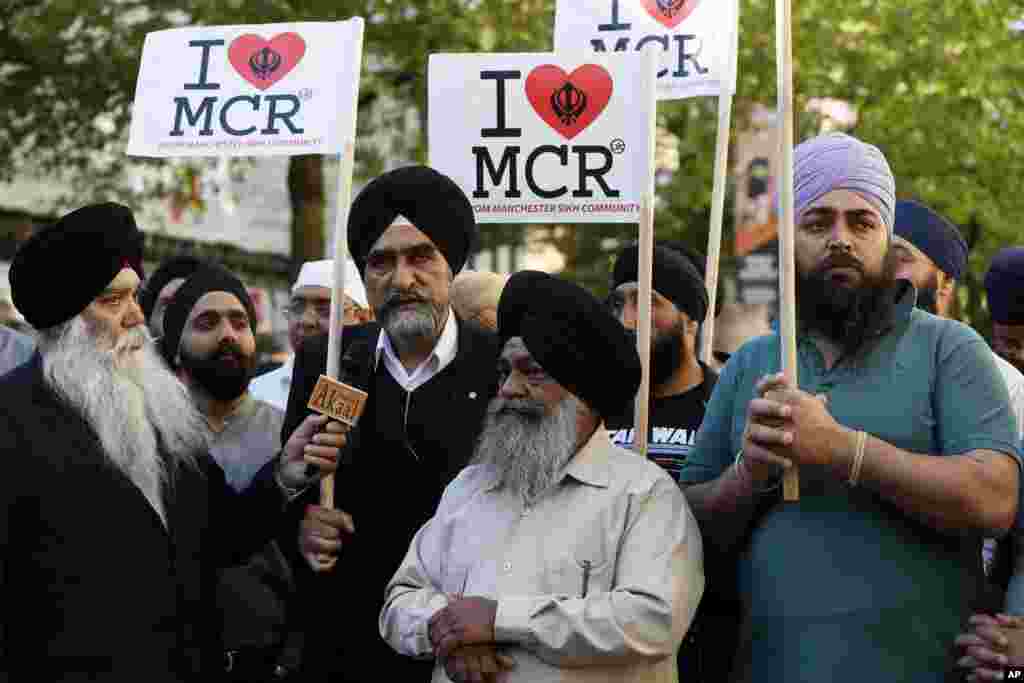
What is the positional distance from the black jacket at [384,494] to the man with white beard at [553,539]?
1.50ft

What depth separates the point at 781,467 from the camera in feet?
13.7

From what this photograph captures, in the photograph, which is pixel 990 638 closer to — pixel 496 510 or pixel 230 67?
pixel 496 510

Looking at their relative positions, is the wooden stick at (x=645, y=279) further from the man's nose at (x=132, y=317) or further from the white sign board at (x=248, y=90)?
the man's nose at (x=132, y=317)

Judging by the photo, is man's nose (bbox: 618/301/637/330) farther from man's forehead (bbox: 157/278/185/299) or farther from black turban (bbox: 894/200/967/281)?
man's forehead (bbox: 157/278/185/299)

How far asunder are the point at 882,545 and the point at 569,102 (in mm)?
2185

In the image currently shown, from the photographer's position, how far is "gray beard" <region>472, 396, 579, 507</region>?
449 cm

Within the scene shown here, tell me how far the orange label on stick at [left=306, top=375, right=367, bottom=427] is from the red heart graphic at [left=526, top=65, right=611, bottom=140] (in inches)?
52.3

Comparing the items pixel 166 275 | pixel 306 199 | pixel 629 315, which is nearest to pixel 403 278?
pixel 629 315

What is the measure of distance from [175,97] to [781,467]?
8.72 ft

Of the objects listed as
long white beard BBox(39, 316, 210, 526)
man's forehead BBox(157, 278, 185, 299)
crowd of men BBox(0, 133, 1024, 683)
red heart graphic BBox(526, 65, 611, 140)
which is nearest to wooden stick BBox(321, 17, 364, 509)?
crowd of men BBox(0, 133, 1024, 683)

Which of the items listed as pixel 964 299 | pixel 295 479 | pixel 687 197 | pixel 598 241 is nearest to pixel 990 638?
pixel 295 479

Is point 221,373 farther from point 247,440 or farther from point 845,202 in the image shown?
point 845,202

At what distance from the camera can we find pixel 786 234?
14.0 ft

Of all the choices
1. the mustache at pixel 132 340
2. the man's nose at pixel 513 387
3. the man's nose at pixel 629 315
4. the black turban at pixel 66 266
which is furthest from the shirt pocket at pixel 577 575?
the man's nose at pixel 629 315
